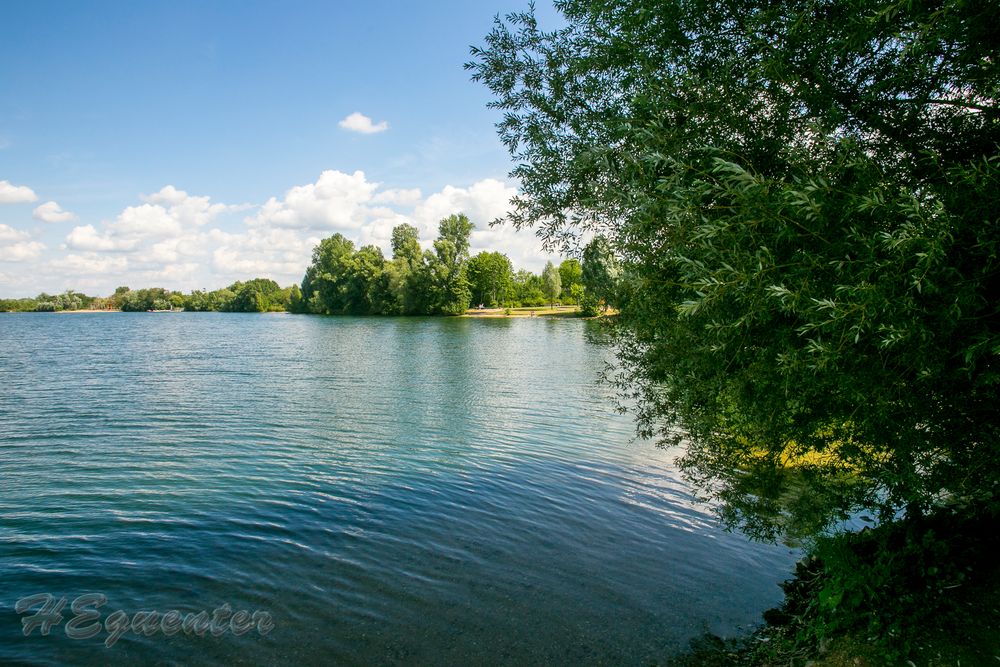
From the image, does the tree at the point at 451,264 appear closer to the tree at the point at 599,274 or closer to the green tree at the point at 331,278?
the green tree at the point at 331,278

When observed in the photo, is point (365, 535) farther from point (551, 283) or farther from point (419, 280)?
point (551, 283)

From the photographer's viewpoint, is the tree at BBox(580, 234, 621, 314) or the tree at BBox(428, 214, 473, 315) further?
the tree at BBox(428, 214, 473, 315)

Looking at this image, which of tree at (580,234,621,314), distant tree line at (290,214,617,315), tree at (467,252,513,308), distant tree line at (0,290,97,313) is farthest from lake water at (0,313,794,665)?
distant tree line at (0,290,97,313)

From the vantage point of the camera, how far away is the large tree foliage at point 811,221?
4.63 metres

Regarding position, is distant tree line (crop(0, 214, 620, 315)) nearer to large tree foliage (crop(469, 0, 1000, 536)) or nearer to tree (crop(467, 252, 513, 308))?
tree (crop(467, 252, 513, 308))

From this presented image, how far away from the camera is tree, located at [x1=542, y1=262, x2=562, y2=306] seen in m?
138

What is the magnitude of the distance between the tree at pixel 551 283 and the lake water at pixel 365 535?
375 feet

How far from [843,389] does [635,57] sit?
5.31 meters

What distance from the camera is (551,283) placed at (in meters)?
139

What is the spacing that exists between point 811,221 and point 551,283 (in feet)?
442

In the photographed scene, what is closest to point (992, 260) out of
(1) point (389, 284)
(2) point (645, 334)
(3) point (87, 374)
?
(2) point (645, 334)

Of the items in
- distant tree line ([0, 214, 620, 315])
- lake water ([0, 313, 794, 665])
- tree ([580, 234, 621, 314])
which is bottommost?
lake water ([0, 313, 794, 665])

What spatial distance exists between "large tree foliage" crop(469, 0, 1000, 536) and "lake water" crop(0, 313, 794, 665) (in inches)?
115

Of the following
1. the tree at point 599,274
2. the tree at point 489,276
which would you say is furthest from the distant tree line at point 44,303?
the tree at point 599,274
